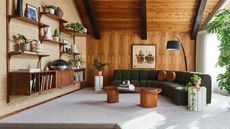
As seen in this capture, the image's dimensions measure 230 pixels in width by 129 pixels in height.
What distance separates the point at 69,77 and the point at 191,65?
4865mm

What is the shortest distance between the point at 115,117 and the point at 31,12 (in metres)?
2.84

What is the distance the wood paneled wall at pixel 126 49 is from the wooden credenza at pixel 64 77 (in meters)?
2.48

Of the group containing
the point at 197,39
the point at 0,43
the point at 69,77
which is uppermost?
the point at 197,39

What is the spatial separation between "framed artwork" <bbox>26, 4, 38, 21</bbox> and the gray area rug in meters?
1.96

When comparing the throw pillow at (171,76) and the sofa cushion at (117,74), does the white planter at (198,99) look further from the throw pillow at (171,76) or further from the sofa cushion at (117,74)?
the sofa cushion at (117,74)

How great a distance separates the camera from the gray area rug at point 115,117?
3543 mm

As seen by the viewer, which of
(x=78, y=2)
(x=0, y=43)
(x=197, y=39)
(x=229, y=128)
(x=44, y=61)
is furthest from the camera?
(x=197, y=39)

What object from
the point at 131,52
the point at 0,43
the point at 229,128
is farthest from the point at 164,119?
the point at 131,52

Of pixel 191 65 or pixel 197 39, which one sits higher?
pixel 197 39

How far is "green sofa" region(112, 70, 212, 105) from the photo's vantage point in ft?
17.0

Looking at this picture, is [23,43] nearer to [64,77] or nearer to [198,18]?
[64,77]

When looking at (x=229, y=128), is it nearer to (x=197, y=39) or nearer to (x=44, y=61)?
(x=44, y=61)

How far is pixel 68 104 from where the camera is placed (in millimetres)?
5191

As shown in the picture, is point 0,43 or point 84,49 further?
point 84,49
